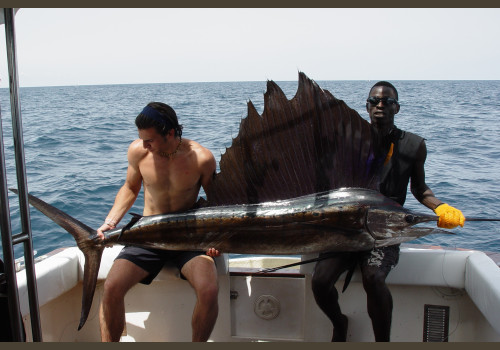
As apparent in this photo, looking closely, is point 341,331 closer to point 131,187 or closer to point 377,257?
point 377,257

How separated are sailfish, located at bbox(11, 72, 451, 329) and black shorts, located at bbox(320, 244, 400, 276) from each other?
5.5 inches

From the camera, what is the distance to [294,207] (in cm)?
194

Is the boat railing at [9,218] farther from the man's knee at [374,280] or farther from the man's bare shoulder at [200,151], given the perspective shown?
the man's knee at [374,280]

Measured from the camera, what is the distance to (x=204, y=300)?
6.69 ft

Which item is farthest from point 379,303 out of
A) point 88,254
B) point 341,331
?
point 88,254

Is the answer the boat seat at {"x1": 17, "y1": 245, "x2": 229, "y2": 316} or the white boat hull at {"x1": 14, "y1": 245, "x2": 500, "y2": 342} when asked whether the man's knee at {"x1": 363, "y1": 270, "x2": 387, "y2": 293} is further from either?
the boat seat at {"x1": 17, "y1": 245, "x2": 229, "y2": 316}

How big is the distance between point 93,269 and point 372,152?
1.36 meters

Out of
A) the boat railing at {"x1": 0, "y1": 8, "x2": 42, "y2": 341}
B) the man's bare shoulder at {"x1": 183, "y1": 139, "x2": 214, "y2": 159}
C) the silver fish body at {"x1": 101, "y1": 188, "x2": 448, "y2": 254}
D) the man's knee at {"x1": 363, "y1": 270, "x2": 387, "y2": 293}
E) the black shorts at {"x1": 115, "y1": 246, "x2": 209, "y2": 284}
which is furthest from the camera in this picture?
the man's bare shoulder at {"x1": 183, "y1": 139, "x2": 214, "y2": 159}

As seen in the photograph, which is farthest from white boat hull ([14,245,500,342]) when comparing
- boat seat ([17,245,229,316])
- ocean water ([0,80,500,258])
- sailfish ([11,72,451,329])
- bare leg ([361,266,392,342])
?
ocean water ([0,80,500,258])

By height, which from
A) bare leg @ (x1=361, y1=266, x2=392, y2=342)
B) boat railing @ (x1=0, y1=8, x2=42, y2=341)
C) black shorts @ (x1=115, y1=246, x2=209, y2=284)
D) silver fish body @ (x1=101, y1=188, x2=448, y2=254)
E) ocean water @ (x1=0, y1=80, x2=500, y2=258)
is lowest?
ocean water @ (x1=0, y1=80, x2=500, y2=258)

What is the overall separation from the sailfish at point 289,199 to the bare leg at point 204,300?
165 millimetres

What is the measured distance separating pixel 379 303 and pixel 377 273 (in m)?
0.13

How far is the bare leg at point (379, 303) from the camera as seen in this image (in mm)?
1988

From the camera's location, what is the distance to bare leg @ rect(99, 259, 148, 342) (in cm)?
208
